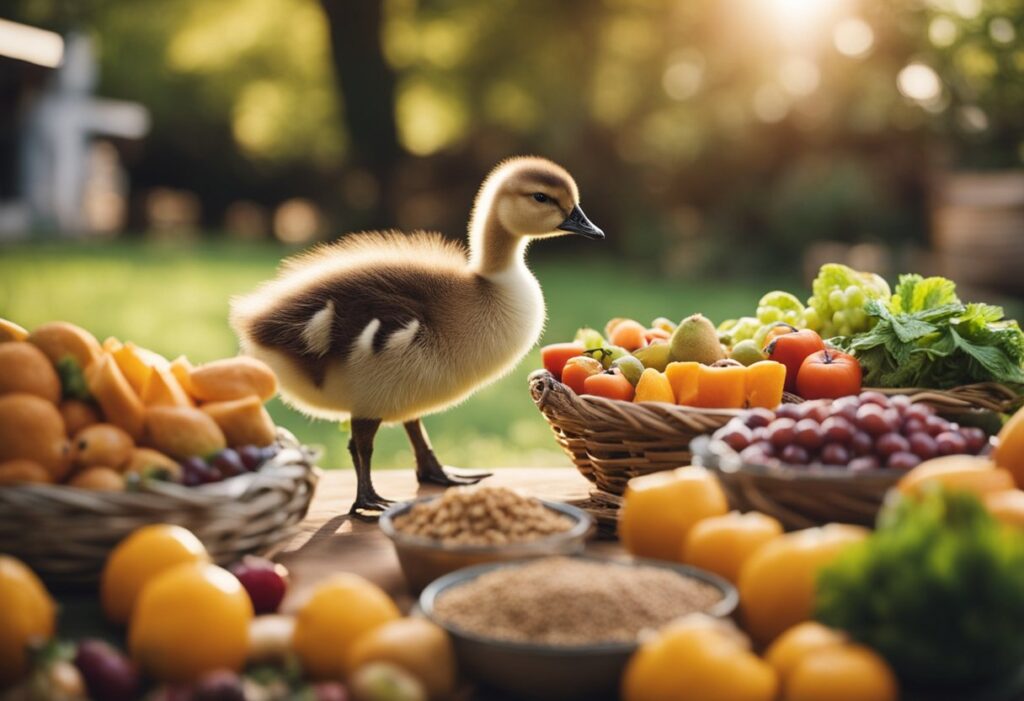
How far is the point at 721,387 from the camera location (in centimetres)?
266

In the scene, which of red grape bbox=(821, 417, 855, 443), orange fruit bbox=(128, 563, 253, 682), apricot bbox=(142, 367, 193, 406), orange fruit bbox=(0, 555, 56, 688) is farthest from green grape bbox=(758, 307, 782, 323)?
orange fruit bbox=(0, 555, 56, 688)

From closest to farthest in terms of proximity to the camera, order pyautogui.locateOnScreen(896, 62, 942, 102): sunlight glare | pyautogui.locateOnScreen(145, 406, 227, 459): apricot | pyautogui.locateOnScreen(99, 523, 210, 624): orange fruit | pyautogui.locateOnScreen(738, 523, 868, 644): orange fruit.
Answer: pyautogui.locateOnScreen(738, 523, 868, 644): orange fruit → pyautogui.locateOnScreen(99, 523, 210, 624): orange fruit → pyautogui.locateOnScreen(145, 406, 227, 459): apricot → pyautogui.locateOnScreen(896, 62, 942, 102): sunlight glare

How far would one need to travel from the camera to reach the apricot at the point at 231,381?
242 cm

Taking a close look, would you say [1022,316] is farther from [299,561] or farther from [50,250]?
[50,250]

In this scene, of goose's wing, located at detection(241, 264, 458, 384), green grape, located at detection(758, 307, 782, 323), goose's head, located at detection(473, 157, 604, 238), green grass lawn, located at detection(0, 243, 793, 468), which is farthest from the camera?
green grass lawn, located at detection(0, 243, 793, 468)

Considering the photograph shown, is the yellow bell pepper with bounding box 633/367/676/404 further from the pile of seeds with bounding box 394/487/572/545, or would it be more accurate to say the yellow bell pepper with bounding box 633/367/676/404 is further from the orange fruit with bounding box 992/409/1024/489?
the orange fruit with bounding box 992/409/1024/489

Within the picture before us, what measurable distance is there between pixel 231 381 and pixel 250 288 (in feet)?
38.1

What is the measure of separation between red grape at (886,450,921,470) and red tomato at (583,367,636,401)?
2.69ft

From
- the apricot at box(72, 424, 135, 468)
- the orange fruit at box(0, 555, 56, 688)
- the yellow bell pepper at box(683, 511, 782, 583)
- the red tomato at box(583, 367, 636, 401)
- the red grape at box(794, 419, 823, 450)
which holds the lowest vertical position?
the orange fruit at box(0, 555, 56, 688)

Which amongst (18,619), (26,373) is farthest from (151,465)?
(18,619)

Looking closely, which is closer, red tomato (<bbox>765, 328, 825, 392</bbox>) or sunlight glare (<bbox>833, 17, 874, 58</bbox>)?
red tomato (<bbox>765, 328, 825, 392</bbox>)

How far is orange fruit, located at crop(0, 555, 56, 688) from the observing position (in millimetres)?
1740

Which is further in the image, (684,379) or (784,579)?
(684,379)

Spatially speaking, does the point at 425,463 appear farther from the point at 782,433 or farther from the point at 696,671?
the point at 696,671
